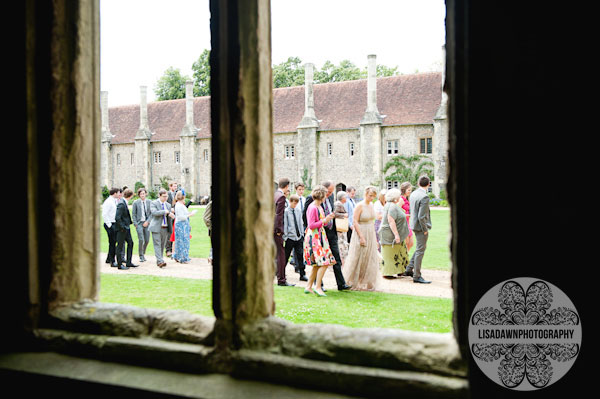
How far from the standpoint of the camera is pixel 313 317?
5711 millimetres

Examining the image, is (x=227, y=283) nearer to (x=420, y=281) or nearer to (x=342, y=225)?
(x=342, y=225)

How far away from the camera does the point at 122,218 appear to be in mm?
9758

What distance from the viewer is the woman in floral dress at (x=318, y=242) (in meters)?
7.12

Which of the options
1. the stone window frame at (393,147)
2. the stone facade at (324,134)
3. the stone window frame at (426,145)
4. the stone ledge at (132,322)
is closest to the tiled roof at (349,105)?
the stone facade at (324,134)

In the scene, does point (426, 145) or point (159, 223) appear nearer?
point (159, 223)

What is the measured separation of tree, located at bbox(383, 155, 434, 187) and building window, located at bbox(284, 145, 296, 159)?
7.56 metres

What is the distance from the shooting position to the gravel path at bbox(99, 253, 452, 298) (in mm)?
7520

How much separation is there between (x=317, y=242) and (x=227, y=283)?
5.32m

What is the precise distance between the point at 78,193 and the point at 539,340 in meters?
1.97

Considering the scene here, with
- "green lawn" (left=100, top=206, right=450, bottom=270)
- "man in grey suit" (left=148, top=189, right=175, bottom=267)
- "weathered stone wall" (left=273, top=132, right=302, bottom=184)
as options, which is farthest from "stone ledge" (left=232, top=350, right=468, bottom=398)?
"weathered stone wall" (left=273, top=132, right=302, bottom=184)

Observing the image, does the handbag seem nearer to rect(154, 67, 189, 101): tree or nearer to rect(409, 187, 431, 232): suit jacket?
rect(409, 187, 431, 232): suit jacket

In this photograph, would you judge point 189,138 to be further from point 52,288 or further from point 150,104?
point 52,288

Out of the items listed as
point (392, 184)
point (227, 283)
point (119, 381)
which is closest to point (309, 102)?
point (392, 184)
